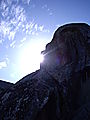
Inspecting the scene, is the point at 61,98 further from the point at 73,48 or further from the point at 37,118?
the point at 73,48

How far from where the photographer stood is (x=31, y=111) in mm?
6766

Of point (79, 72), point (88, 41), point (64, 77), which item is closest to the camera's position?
point (64, 77)

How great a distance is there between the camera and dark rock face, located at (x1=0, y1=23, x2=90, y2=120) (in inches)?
277

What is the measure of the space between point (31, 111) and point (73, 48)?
36.2 feet

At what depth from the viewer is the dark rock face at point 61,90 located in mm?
7025

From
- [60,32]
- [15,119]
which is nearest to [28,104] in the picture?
[15,119]

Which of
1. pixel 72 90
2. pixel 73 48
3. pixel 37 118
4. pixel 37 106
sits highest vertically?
pixel 73 48

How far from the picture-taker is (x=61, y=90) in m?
9.74

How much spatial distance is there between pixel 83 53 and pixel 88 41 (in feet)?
6.31

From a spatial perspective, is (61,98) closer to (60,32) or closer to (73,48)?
(73,48)

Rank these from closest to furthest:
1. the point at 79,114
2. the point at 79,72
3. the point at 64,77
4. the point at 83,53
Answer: the point at 79,114, the point at 64,77, the point at 79,72, the point at 83,53

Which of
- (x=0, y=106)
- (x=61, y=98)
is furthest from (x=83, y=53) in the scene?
(x=0, y=106)

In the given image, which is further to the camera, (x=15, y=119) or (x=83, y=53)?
(x=83, y=53)

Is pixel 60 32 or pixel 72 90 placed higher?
pixel 60 32
